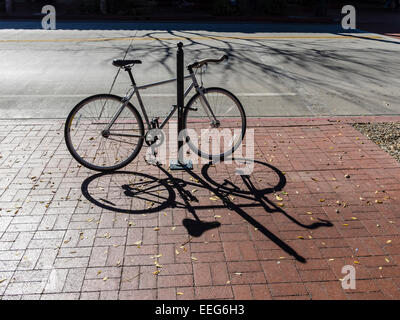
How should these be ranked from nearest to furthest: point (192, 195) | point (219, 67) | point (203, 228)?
point (203, 228) → point (192, 195) → point (219, 67)

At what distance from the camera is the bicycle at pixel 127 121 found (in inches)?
202

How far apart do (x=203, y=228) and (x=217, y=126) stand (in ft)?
6.01

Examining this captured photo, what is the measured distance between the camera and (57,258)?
3715 millimetres

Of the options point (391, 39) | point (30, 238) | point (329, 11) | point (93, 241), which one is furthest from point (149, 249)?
point (329, 11)

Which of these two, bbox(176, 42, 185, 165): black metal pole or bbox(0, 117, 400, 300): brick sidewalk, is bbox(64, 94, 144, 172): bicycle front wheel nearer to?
bbox(0, 117, 400, 300): brick sidewalk

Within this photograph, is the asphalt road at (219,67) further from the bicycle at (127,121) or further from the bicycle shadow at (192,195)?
the bicycle shadow at (192,195)

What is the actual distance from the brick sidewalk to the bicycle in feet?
0.80

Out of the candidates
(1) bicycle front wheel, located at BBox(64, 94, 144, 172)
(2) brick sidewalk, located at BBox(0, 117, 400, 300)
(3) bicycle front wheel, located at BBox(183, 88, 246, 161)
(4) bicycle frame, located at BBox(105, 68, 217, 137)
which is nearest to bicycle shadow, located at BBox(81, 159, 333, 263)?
(2) brick sidewalk, located at BBox(0, 117, 400, 300)

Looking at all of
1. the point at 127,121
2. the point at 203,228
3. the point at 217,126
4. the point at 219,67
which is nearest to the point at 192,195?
the point at 203,228

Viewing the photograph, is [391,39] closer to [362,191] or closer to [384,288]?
[362,191]

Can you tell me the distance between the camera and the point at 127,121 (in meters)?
5.71

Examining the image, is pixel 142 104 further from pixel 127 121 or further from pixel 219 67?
pixel 219 67

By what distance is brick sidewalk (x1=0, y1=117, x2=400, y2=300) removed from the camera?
346 cm
